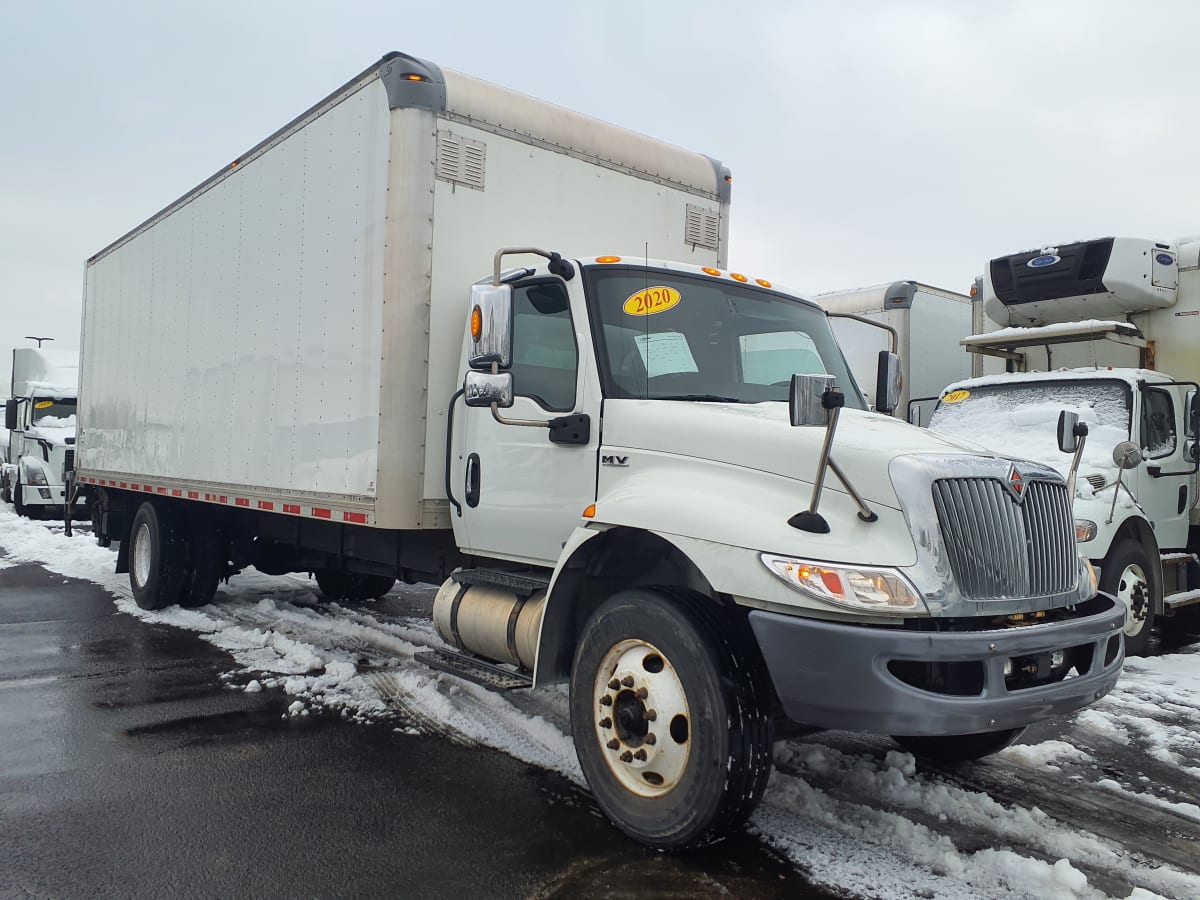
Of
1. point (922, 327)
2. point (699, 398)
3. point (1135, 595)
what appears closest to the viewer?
point (699, 398)

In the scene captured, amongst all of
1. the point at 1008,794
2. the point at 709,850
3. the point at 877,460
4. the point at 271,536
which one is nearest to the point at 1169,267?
the point at 1008,794

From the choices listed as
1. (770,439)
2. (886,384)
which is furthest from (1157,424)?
(770,439)

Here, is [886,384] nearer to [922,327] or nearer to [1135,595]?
[1135,595]

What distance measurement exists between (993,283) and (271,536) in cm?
779

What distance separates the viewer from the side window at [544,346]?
469 centimetres

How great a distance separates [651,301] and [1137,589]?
213 inches

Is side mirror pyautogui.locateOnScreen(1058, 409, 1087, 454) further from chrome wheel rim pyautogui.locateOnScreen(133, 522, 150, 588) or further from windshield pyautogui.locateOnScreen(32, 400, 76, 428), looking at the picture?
windshield pyautogui.locateOnScreen(32, 400, 76, 428)

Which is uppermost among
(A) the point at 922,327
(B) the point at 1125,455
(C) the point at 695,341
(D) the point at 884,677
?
(A) the point at 922,327

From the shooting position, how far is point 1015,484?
3.70m

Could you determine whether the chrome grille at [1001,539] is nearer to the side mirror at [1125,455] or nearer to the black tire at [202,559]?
the side mirror at [1125,455]

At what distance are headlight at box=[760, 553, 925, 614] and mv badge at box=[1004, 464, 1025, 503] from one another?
0.73 metres

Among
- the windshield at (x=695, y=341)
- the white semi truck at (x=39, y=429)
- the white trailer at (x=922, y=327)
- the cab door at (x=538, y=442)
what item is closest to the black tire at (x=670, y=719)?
the cab door at (x=538, y=442)

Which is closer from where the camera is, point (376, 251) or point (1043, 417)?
point (376, 251)

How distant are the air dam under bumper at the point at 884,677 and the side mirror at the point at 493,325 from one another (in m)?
1.70
